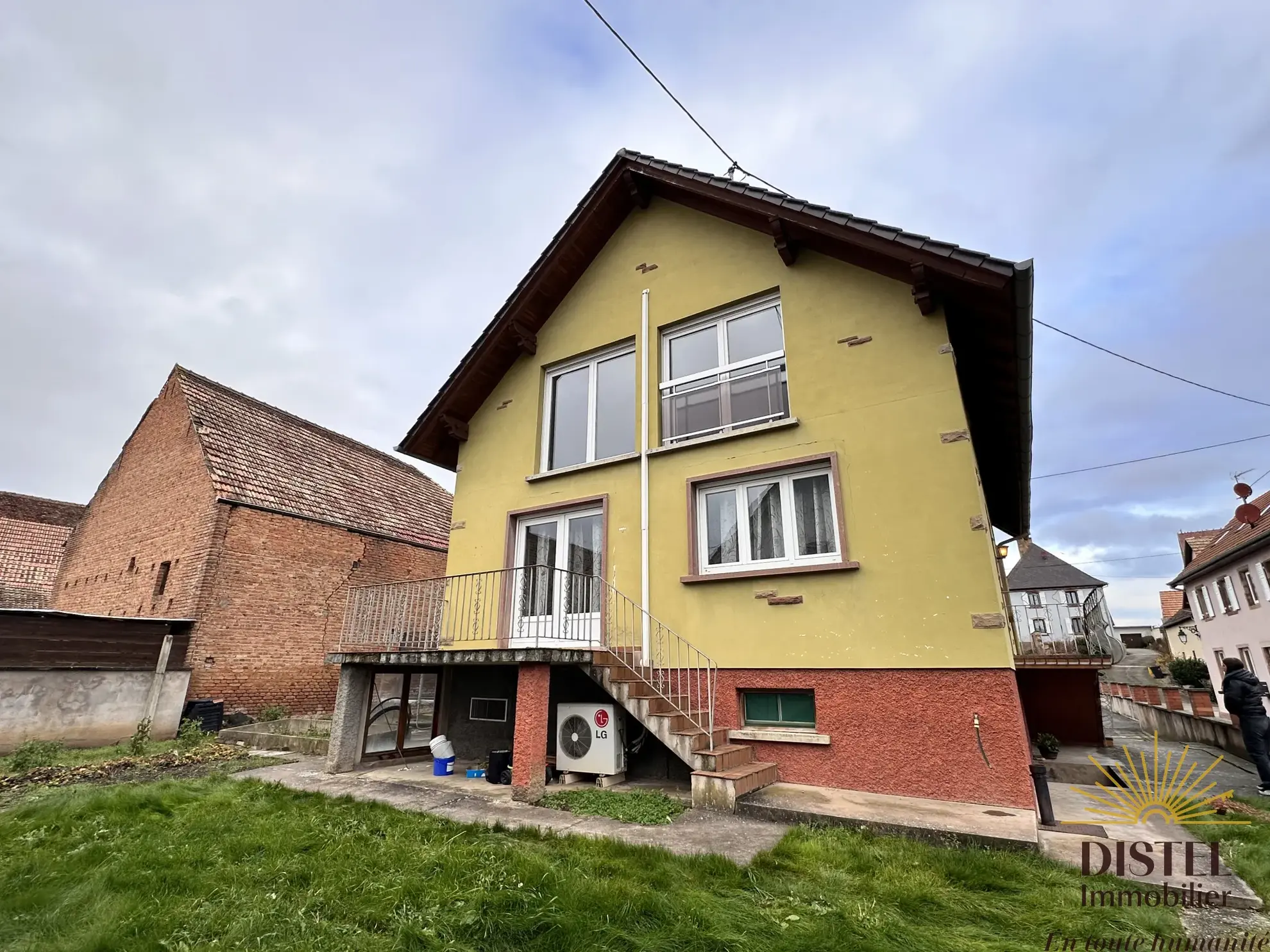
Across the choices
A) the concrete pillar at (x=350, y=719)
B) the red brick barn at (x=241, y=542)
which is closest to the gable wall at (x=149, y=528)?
the red brick barn at (x=241, y=542)

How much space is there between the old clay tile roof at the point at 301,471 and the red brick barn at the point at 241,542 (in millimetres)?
47

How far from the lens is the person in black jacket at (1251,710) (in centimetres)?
739

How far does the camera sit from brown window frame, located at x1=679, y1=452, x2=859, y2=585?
678cm

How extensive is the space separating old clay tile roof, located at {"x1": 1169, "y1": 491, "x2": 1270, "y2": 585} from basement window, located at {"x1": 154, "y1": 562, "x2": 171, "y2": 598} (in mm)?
29776

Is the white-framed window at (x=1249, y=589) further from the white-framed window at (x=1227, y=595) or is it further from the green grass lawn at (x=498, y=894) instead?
the green grass lawn at (x=498, y=894)

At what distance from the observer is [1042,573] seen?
95.8 feet

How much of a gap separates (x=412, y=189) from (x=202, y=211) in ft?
15.4

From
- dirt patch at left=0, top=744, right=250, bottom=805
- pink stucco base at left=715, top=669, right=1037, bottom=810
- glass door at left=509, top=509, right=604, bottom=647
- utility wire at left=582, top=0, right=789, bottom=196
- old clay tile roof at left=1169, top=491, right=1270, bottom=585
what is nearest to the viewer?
pink stucco base at left=715, top=669, right=1037, bottom=810

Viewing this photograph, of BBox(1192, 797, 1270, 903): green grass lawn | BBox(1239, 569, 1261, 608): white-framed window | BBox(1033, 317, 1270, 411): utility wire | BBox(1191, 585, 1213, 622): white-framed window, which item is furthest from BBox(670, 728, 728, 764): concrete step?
BBox(1191, 585, 1213, 622): white-framed window

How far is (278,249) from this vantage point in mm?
13344

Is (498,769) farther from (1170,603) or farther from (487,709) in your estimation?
(1170,603)

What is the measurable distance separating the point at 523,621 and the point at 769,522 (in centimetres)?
409

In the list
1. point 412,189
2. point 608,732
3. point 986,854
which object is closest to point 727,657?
point 608,732

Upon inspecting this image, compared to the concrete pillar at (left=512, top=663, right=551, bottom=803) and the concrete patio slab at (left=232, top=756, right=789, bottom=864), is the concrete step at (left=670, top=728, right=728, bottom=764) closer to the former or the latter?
the concrete patio slab at (left=232, top=756, right=789, bottom=864)
